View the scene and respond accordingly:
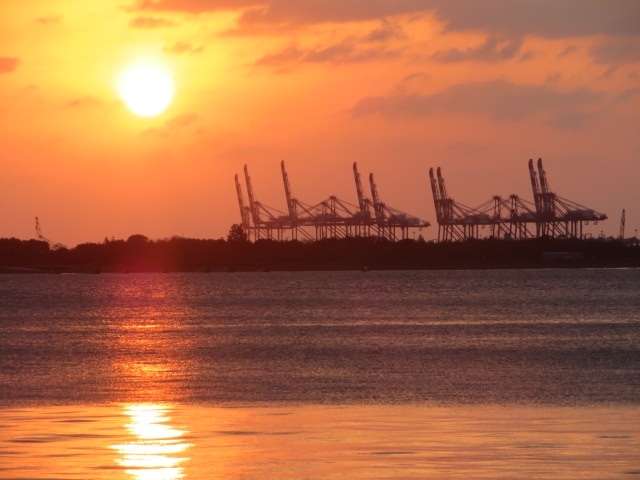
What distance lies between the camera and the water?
14859 millimetres

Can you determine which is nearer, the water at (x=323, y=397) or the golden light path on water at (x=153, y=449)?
the golden light path on water at (x=153, y=449)

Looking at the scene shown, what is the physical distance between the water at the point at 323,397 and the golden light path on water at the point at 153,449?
0.04m

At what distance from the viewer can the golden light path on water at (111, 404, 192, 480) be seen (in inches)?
559

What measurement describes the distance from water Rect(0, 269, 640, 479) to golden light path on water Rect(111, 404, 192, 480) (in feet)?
0.12

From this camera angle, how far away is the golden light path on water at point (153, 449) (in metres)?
14.2

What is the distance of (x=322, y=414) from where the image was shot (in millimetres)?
20422

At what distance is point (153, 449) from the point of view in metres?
15.8

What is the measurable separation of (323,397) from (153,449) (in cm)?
871

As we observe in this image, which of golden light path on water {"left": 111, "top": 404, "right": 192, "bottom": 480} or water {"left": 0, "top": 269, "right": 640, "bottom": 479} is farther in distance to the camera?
water {"left": 0, "top": 269, "right": 640, "bottom": 479}

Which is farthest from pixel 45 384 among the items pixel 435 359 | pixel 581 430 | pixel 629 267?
pixel 629 267

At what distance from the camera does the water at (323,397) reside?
14.9 metres

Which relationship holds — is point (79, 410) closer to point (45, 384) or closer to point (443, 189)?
point (45, 384)

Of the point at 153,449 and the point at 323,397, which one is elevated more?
the point at 153,449

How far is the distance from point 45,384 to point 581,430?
1436 centimetres
